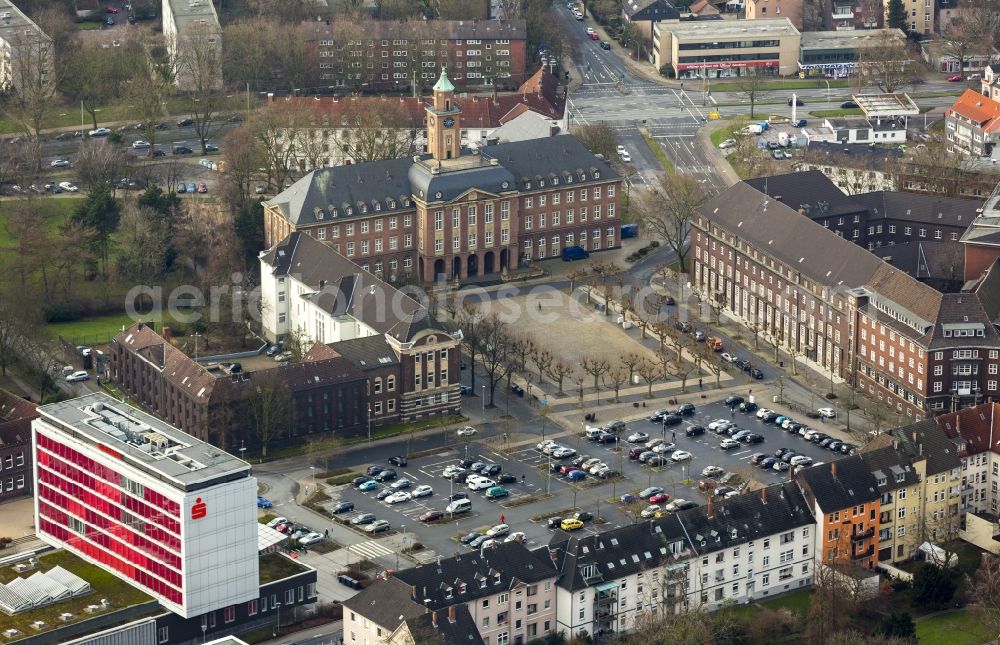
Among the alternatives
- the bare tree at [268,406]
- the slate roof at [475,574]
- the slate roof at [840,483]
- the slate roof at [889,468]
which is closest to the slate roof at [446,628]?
the slate roof at [475,574]

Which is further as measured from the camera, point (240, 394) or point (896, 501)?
point (240, 394)

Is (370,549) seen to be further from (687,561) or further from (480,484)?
(687,561)

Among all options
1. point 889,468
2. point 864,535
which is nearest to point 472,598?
point 864,535

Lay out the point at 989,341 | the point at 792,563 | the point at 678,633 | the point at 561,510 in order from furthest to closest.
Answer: the point at 989,341, the point at 561,510, the point at 792,563, the point at 678,633

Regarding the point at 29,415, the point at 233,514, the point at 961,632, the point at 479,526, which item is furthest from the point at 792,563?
the point at 29,415

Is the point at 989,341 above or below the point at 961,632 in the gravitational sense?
above

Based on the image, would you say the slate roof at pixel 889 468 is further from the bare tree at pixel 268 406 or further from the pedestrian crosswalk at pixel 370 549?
the bare tree at pixel 268 406

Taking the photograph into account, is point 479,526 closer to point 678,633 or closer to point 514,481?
point 514,481
